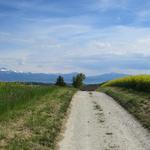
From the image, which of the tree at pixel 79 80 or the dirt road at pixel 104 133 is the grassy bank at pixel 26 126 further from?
the tree at pixel 79 80

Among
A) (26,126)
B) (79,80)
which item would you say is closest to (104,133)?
(26,126)

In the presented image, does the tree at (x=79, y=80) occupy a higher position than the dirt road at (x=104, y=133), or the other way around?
the tree at (x=79, y=80)

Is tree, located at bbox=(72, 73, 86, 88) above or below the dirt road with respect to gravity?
above

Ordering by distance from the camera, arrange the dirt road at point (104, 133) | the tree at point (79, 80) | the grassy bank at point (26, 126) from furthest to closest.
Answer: the tree at point (79, 80) < the dirt road at point (104, 133) < the grassy bank at point (26, 126)

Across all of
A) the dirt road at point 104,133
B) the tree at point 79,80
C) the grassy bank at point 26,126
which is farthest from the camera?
the tree at point 79,80

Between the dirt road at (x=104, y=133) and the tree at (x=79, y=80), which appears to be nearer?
the dirt road at (x=104, y=133)

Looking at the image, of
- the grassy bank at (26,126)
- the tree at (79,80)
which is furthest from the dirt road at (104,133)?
the tree at (79,80)

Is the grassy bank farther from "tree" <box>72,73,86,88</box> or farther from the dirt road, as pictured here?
"tree" <box>72,73,86,88</box>

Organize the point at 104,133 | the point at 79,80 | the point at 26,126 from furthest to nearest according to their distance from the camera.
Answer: the point at 79,80, the point at 26,126, the point at 104,133

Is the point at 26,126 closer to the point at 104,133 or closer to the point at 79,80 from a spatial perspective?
the point at 104,133

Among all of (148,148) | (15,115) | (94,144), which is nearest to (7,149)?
(94,144)

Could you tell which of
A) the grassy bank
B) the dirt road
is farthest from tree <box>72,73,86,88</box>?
the dirt road

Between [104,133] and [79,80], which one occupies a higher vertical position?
[79,80]

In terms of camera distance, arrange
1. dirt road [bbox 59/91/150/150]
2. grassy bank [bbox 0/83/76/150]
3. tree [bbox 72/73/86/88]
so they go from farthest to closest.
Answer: tree [bbox 72/73/86/88]
dirt road [bbox 59/91/150/150]
grassy bank [bbox 0/83/76/150]
